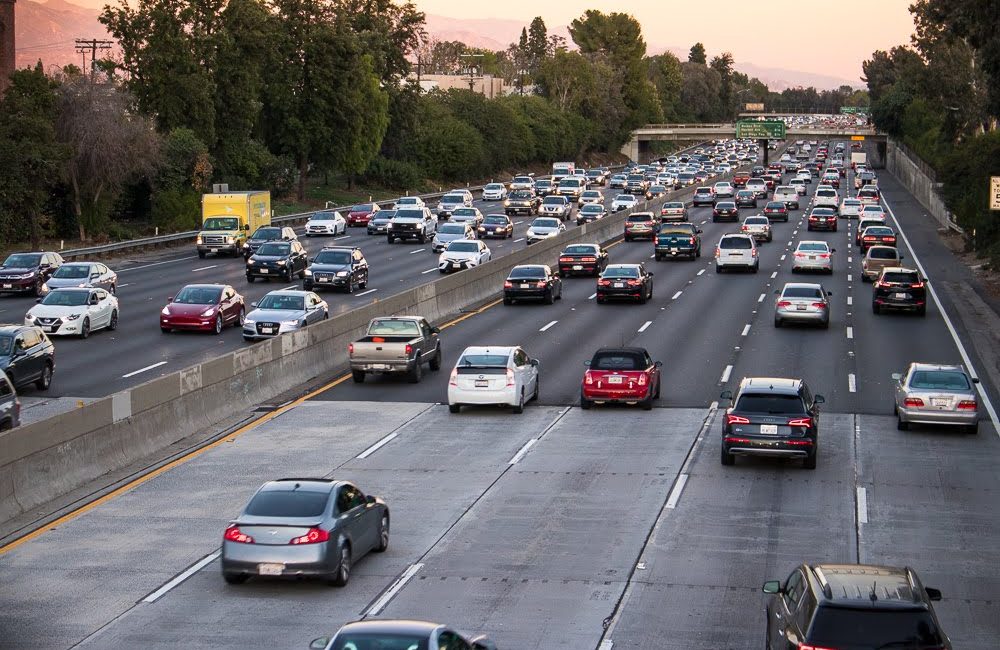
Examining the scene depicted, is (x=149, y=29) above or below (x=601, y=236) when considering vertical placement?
above

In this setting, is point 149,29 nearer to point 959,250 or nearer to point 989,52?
point 959,250

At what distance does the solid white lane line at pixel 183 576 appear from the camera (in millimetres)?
17328

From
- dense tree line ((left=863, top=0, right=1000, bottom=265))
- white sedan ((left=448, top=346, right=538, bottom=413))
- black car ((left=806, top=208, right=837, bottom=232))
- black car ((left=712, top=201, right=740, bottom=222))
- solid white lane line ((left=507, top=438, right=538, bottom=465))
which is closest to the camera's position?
solid white lane line ((left=507, top=438, right=538, bottom=465))

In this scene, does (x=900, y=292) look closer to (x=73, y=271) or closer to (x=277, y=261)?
(x=277, y=261)

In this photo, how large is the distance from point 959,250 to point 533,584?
196ft

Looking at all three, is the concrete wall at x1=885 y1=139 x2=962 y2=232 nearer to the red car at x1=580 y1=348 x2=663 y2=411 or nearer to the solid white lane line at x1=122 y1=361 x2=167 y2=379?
the red car at x1=580 y1=348 x2=663 y2=411

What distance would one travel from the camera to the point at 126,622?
16281 millimetres

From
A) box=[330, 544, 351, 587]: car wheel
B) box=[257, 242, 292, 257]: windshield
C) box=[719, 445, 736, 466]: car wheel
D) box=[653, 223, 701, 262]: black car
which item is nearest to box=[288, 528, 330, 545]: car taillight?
box=[330, 544, 351, 587]: car wheel

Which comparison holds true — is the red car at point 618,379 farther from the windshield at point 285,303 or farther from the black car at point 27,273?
the black car at point 27,273

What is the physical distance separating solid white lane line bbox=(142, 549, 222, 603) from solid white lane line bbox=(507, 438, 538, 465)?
738 cm

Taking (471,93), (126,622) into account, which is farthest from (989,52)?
(471,93)

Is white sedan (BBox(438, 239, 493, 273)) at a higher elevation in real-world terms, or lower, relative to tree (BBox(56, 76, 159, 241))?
lower

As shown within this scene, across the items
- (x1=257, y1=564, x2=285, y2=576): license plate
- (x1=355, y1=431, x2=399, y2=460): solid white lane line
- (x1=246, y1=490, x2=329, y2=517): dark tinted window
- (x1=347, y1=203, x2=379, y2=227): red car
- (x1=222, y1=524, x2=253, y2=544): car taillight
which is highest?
(x1=347, y1=203, x2=379, y2=227): red car

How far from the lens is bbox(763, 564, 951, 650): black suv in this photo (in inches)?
461
